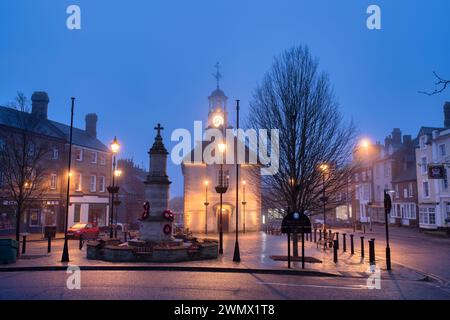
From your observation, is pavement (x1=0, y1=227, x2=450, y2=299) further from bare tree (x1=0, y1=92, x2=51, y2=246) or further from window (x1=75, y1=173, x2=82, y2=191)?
window (x1=75, y1=173, x2=82, y2=191)

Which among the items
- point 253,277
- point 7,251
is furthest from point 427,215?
point 7,251

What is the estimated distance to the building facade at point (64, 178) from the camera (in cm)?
3712

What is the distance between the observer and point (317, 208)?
66.8 ft

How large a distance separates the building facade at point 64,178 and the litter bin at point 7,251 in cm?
1917

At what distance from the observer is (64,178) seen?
41969 mm

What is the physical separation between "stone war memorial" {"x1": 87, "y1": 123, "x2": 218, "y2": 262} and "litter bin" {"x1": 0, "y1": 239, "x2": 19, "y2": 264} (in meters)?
3.19

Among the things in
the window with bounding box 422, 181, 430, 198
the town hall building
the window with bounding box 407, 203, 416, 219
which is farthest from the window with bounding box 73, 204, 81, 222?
the window with bounding box 407, 203, 416, 219

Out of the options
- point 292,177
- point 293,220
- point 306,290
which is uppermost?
point 292,177

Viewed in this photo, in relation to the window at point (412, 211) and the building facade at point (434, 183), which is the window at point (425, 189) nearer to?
the building facade at point (434, 183)

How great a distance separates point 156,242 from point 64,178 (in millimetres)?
26935

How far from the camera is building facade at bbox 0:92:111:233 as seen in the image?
122 feet
